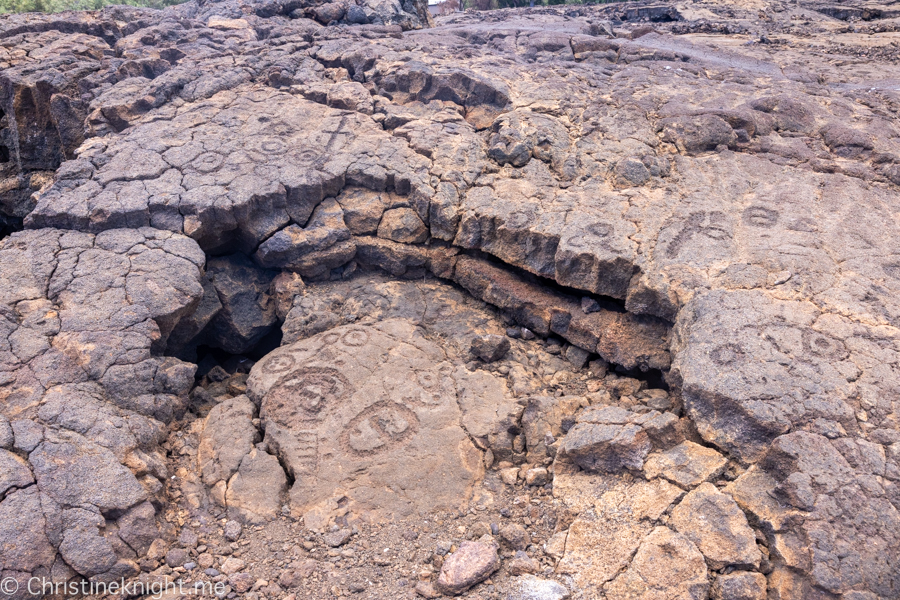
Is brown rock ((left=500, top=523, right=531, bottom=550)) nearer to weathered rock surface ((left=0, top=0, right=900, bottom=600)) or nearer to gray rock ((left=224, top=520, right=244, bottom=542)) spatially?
weathered rock surface ((left=0, top=0, right=900, bottom=600))

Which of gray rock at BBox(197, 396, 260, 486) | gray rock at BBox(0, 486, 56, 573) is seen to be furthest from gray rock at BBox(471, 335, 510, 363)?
gray rock at BBox(0, 486, 56, 573)

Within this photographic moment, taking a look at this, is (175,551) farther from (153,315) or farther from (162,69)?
(162,69)

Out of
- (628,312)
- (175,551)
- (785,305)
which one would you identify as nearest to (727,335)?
(785,305)

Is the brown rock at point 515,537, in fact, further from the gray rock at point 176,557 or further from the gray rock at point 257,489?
the gray rock at point 176,557

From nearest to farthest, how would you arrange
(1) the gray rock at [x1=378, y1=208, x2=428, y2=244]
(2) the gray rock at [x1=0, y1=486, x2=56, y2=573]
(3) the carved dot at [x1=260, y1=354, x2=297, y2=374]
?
(2) the gray rock at [x1=0, y1=486, x2=56, y2=573]
(3) the carved dot at [x1=260, y1=354, x2=297, y2=374]
(1) the gray rock at [x1=378, y1=208, x2=428, y2=244]

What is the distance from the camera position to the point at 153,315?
9.53 ft

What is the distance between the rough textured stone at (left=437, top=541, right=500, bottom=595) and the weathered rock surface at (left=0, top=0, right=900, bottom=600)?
0.21 meters

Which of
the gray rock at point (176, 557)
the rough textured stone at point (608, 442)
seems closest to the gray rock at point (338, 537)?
the gray rock at point (176, 557)

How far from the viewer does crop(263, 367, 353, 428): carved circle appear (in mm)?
2803

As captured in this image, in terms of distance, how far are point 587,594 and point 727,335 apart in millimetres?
1233

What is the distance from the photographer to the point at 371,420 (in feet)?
9.07

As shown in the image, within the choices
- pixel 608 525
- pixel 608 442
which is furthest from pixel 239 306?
pixel 608 525

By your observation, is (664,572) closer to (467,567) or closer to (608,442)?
(608,442)

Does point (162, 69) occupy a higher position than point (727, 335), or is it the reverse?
point (162, 69)
